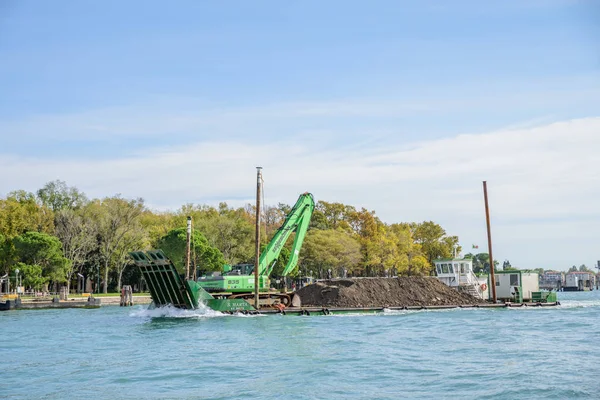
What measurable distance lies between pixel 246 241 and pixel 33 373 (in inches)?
2876

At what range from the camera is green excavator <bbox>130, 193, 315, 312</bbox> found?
146 ft

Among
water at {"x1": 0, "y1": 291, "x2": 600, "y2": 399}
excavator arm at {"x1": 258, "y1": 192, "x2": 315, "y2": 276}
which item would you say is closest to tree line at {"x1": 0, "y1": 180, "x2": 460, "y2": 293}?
excavator arm at {"x1": 258, "y1": 192, "x2": 315, "y2": 276}

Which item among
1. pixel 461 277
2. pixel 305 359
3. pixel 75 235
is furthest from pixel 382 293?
pixel 75 235

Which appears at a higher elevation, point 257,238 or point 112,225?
point 112,225

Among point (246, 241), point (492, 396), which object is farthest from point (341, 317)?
point (246, 241)

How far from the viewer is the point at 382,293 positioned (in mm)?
57062

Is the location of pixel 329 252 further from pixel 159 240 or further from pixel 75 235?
pixel 75 235

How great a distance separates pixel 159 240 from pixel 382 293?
133ft

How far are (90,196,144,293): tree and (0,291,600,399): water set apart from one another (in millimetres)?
46165

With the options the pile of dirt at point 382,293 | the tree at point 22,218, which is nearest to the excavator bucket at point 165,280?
the pile of dirt at point 382,293

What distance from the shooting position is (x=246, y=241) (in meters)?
97.0

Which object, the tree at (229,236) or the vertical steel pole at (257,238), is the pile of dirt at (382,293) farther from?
the tree at (229,236)

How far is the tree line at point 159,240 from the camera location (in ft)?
252

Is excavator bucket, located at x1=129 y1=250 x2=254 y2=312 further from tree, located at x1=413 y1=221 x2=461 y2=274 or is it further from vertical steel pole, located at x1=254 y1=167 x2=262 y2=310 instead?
tree, located at x1=413 y1=221 x2=461 y2=274
